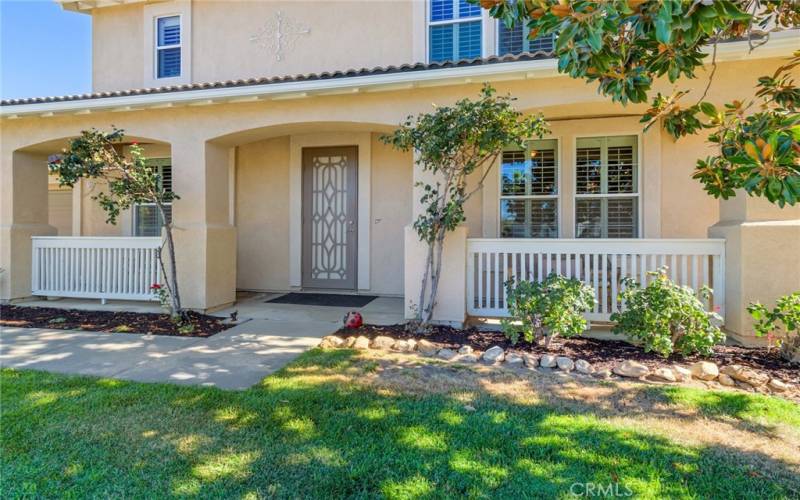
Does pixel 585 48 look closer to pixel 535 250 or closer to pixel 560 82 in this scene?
pixel 560 82

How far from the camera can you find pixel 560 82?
5316mm

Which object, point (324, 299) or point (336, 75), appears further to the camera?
point (324, 299)

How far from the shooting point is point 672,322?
4.43 m

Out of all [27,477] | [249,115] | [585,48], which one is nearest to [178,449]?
[27,477]

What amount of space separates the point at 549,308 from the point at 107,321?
628 cm

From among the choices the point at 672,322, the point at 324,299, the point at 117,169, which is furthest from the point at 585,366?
the point at 117,169

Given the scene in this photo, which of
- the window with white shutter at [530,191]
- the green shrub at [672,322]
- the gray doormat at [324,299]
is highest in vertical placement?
the window with white shutter at [530,191]

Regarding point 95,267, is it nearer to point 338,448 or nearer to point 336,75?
point 336,75

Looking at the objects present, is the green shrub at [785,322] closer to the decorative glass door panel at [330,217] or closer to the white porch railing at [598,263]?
the white porch railing at [598,263]

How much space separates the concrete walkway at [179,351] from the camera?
410 centimetres

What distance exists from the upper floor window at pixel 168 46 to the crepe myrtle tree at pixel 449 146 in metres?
6.50

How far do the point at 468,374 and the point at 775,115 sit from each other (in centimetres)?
320

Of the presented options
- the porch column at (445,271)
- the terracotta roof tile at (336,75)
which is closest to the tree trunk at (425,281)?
the porch column at (445,271)

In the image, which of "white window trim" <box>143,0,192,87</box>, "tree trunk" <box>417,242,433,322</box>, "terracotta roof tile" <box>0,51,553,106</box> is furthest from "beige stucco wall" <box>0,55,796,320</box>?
"white window trim" <box>143,0,192,87</box>
